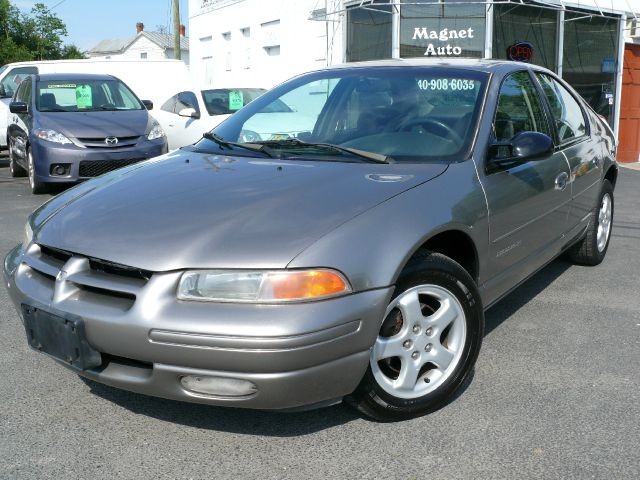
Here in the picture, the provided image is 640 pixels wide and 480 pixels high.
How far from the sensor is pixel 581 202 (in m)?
4.83

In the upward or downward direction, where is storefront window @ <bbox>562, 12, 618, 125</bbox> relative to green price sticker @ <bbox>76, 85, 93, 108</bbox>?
upward

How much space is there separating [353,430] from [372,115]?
1697mm

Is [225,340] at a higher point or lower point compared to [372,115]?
lower

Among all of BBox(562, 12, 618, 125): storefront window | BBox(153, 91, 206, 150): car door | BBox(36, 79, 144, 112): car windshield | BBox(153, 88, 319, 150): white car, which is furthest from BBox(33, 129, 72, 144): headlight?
BBox(562, 12, 618, 125): storefront window

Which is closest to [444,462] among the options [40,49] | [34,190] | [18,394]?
[18,394]

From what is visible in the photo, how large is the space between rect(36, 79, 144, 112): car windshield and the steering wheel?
6.87 metres

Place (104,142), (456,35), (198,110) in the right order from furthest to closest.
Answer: (456,35), (198,110), (104,142)

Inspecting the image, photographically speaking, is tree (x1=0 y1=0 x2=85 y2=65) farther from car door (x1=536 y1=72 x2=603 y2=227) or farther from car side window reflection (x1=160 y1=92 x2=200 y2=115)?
car door (x1=536 y1=72 x2=603 y2=227)

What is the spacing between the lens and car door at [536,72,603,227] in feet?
15.0

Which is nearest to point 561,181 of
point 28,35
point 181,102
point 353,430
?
point 353,430

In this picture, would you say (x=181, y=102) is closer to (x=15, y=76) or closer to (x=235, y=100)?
(x=235, y=100)

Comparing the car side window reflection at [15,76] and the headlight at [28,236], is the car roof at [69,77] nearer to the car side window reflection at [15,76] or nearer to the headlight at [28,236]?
the car side window reflection at [15,76]

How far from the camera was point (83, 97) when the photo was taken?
985cm

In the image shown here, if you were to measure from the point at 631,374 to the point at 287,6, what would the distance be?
15.2 m
